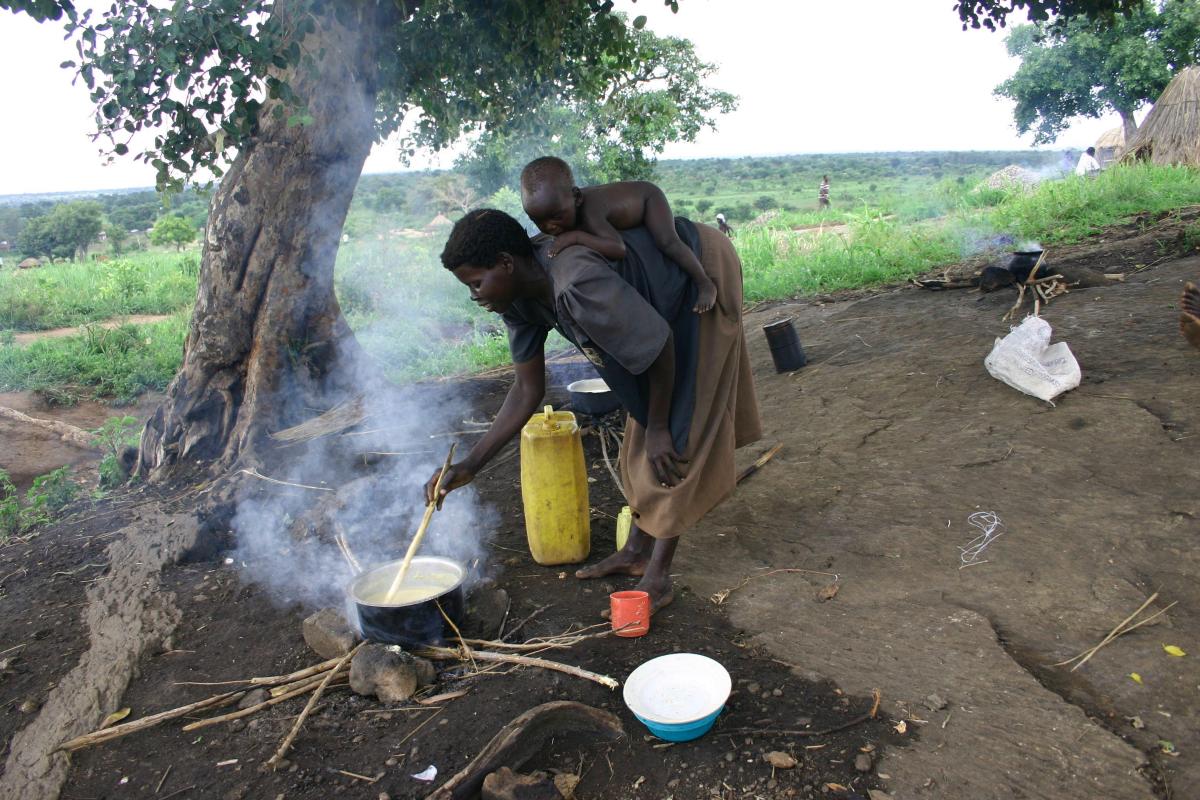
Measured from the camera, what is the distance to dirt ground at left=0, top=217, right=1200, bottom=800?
2053 mm

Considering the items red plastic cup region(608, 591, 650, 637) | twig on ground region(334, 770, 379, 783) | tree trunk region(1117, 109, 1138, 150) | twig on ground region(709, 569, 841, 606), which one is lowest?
twig on ground region(334, 770, 379, 783)

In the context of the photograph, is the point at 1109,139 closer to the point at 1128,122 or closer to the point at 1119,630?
the point at 1128,122

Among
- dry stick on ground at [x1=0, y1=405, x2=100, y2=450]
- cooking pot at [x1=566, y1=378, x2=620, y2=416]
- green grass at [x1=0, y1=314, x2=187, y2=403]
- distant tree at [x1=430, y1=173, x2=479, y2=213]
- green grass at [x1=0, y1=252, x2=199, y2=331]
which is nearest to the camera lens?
cooking pot at [x1=566, y1=378, x2=620, y2=416]

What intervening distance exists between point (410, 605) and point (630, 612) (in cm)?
71

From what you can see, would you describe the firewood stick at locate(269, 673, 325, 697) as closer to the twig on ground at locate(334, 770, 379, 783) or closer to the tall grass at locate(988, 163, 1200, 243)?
the twig on ground at locate(334, 770, 379, 783)

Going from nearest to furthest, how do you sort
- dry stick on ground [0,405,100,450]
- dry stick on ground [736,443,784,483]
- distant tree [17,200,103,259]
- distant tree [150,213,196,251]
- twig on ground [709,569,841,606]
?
twig on ground [709,569,841,606] → dry stick on ground [736,443,784,483] → dry stick on ground [0,405,100,450] → distant tree [150,213,196,251] → distant tree [17,200,103,259]

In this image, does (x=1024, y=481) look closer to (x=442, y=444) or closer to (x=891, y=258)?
(x=442, y=444)

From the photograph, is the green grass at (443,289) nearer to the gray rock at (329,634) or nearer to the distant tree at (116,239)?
the gray rock at (329,634)

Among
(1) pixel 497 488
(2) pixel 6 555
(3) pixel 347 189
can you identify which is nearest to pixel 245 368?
(3) pixel 347 189

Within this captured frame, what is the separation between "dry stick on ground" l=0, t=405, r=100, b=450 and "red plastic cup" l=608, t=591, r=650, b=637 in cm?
508

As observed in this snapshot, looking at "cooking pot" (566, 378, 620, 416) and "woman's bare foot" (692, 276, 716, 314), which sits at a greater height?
"woman's bare foot" (692, 276, 716, 314)

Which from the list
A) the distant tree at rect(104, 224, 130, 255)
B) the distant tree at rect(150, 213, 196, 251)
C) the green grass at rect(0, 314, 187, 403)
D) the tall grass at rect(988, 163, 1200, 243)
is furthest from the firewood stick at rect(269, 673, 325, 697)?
the distant tree at rect(104, 224, 130, 255)

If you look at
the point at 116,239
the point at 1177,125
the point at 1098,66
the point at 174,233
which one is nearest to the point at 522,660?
the point at 1177,125

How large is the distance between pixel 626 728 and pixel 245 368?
3.97m
